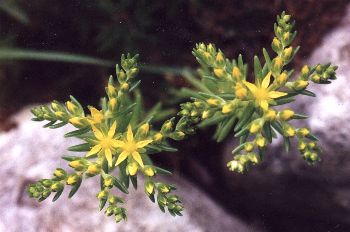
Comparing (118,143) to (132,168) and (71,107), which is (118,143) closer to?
(132,168)

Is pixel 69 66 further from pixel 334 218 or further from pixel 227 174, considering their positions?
pixel 334 218

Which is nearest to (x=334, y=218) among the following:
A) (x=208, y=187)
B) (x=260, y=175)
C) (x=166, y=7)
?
(x=260, y=175)

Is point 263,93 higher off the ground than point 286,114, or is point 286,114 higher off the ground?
point 263,93

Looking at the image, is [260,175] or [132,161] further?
[260,175]

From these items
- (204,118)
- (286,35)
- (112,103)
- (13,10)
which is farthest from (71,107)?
(13,10)

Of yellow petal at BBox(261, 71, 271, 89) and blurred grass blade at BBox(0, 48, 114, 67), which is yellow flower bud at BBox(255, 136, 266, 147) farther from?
blurred grass blade at BBox(0, 48, 114, 67)
